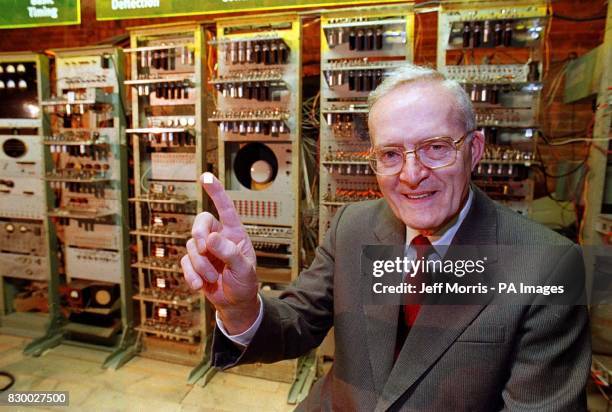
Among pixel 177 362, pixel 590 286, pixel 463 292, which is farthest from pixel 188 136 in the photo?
pixel 590 286

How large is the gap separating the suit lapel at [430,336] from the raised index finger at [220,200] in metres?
0.56

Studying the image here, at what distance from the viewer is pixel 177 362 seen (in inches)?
115

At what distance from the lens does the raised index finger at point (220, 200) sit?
782 millimetres

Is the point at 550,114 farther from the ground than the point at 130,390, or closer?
farther from the ground

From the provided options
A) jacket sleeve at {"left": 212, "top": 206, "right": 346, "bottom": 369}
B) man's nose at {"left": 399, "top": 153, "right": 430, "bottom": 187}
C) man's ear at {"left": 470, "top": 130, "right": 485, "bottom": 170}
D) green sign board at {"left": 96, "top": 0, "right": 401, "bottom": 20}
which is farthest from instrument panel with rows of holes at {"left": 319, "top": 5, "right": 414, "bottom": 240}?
man's nose at {"left": 399, "top": 153, "right": 430, "bottom": 187}

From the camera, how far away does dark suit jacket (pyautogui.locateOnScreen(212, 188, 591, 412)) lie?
84cm

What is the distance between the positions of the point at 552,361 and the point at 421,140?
0.61m

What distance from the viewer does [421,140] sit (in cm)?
95

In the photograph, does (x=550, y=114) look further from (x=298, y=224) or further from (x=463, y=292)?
(x=463, y=292)

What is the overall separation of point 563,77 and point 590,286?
75.1 inches

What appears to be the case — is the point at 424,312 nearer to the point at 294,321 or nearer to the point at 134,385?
the point at 294,321

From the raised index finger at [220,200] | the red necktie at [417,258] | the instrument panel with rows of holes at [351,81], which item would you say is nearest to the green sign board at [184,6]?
the instrument panel with rows of holes at [351,81]

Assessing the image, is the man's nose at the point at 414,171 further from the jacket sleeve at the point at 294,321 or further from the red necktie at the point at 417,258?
the jacket sleeve at the point at 294,321

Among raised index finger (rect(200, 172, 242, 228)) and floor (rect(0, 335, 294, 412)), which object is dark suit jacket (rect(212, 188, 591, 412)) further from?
floor (rect(0, 335, 294, 412))
